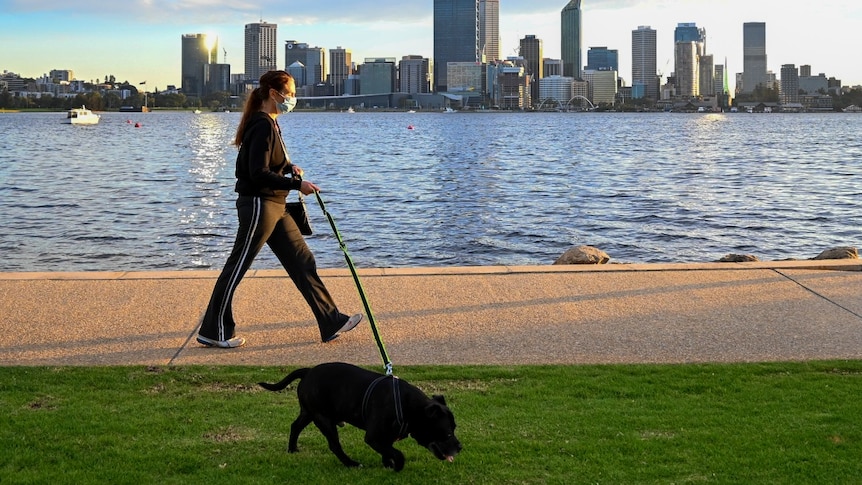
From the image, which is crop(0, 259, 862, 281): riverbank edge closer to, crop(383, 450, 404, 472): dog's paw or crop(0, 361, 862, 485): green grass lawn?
crop(0, 361, 862, 485): green grass lawn

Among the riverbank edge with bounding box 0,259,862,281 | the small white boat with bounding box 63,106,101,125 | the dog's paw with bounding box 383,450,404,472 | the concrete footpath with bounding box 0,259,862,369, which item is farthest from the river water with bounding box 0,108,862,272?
the small white boat with bounding box 63,106,101,125

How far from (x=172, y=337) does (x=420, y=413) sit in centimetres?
341

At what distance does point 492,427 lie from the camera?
17.1ft

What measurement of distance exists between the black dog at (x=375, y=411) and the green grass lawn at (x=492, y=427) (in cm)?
17

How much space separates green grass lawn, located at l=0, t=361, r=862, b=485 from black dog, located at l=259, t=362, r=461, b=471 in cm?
17

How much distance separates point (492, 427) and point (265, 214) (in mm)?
2509

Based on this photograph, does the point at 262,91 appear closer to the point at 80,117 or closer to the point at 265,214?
the point at 265,214

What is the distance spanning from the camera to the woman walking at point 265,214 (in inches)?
269

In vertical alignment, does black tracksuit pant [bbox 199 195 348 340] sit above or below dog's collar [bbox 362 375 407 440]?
above

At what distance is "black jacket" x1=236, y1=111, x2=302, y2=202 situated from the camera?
677 cm

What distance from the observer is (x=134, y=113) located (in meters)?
190

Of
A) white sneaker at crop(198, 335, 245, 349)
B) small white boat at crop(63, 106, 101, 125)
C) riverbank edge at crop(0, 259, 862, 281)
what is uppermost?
small white boat at crop(63, 106, 101, 125)

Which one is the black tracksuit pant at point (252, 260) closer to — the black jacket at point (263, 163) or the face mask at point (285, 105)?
the black jacket at point (263, 163)

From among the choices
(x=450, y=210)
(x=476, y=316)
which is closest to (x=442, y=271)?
(x=476, y=316)
